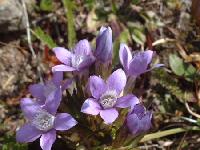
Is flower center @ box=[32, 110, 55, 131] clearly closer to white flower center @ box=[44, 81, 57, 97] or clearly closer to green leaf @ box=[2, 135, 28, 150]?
white flower center @ box=[44, 81, 57, 97]

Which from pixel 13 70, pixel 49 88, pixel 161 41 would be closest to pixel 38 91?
pixel 49 88

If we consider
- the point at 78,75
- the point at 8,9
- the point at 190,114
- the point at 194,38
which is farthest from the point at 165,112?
the point at 8,9

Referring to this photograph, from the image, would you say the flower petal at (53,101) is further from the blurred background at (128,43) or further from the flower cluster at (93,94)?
the blurred background at (128,43)

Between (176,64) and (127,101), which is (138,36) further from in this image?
(127,101)

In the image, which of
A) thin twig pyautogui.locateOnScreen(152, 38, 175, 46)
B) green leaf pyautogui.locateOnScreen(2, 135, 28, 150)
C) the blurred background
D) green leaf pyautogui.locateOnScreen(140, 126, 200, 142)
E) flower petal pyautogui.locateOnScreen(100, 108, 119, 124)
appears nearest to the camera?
flower petal pyautogui.locateOnScreen(100, 108, 119, 124)

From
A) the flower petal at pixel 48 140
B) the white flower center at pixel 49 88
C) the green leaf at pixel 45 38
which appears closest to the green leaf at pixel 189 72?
the green leaf at pixel 45 38

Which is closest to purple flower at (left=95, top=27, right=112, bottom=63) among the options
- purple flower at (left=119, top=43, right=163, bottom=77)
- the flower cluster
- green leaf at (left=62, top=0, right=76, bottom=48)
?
the flower cluster
